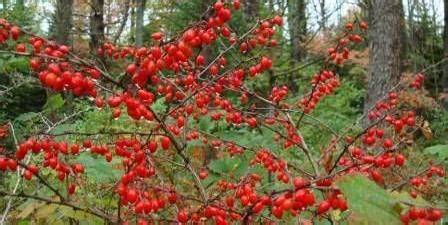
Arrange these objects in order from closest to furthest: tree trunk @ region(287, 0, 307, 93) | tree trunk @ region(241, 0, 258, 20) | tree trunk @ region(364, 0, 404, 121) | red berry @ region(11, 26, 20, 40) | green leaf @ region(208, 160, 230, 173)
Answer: red berry @ region(11, 26, 20, 40), green leaf @ region(208, 160, 230, 173), tree trunk @ region(364, 0, 404, 121), tree trunk @ region(241, 0, 258, 20), tree trunk @ region(287, 0, 307, 93)

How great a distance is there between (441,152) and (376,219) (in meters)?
2.24

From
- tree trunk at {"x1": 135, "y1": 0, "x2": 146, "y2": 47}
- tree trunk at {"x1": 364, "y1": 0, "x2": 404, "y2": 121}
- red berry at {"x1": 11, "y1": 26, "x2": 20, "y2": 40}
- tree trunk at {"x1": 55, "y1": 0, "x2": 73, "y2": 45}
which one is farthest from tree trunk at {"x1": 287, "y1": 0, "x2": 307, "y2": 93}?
red berry at {"x1": 11, "y1": 26, "x2": 20, "y2": 40}

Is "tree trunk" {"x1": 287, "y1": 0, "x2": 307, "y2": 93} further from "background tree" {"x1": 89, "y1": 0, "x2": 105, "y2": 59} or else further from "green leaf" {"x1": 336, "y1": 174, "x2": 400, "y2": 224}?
"green leaf" {"x1": 336, "y1": 174, "x2": 400, "y2": 224}

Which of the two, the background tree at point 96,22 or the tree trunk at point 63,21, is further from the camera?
the background tree at point 96,22

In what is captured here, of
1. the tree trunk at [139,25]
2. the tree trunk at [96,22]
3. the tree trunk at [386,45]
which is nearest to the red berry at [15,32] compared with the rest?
the tree trunk at [386,45]

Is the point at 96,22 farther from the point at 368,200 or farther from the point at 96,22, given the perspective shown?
the point at 368,200

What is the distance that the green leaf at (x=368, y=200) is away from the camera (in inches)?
66.1

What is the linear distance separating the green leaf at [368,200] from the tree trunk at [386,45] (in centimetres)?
667

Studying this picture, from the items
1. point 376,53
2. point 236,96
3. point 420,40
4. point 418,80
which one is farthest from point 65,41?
point 420,40

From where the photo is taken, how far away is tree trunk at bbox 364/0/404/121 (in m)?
8.32

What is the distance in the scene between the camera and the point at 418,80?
14.5 ft

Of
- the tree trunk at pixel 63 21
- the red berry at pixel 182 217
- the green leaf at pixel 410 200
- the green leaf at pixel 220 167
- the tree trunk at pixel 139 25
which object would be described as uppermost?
the tree trunk at pixel 139 25

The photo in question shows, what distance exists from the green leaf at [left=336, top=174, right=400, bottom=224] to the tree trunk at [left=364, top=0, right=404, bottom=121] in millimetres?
6669

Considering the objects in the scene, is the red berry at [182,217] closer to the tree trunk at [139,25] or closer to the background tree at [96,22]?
the background tree at [96,22]
